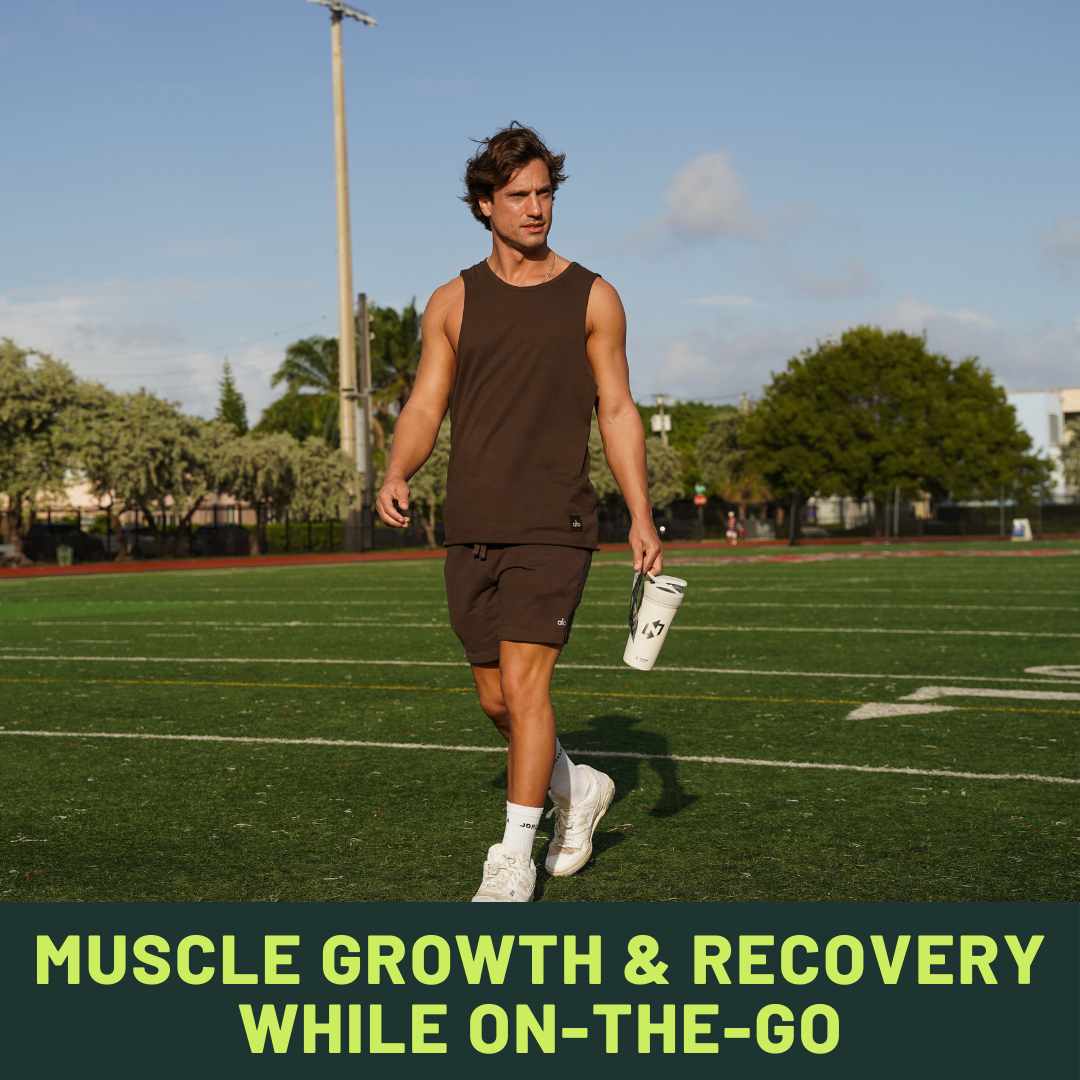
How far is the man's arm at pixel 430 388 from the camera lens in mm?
3865

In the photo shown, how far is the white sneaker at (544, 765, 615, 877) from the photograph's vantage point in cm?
394

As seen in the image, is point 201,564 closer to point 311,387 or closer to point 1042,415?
point 311,387

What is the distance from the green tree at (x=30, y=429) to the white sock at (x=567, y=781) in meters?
36.3

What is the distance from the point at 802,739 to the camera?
637 cm

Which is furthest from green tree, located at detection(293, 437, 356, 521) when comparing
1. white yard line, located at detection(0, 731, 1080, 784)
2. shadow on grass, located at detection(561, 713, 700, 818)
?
shadow on grass, located at detection(561, 713, 700, 818)

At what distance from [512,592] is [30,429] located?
1528 inches

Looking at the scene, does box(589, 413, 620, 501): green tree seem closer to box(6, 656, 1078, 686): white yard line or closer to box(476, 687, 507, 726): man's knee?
box(6, 656, 1078, 686): white yard line

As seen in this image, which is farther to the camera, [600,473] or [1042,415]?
[1042,415]

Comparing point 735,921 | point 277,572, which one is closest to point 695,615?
point 735,921

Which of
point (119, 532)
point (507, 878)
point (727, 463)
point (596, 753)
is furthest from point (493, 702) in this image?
point (727, 463)

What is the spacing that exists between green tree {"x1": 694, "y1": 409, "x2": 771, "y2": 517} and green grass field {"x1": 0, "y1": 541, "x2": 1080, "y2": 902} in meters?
58.6

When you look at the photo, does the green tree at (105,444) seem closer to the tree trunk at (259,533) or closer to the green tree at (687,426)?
the tree trunk at (259,533)

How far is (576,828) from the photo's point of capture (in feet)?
13.1

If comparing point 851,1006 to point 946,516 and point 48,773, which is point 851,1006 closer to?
point 48,773
